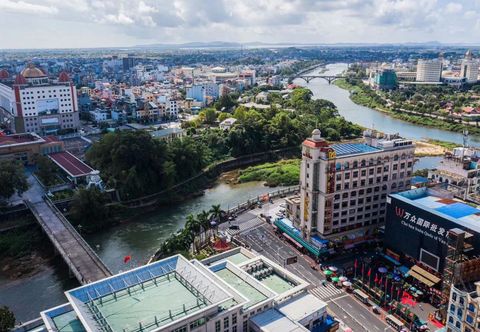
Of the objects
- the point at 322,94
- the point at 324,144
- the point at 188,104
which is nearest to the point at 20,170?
the point at 324,144

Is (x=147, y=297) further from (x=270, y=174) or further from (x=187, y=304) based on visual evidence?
(x=270, y=174)

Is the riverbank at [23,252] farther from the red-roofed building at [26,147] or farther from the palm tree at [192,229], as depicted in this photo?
the red-roofed building at [26,147]

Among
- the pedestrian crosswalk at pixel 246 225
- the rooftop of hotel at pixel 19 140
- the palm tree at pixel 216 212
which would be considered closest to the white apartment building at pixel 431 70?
the pedestrian crosswalk at pixel 246 225

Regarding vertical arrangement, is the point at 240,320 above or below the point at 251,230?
above

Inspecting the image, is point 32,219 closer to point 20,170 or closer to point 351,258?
point 20,170

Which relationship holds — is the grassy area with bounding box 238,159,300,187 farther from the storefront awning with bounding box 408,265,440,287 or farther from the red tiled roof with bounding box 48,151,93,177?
the storefront awning with bounding box 408,265,440,287

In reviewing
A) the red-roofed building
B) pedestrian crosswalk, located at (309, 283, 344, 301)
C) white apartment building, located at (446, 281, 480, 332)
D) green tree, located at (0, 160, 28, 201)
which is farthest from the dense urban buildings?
the red-roofed building

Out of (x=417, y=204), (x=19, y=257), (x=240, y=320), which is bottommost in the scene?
(x=19, y=257)
